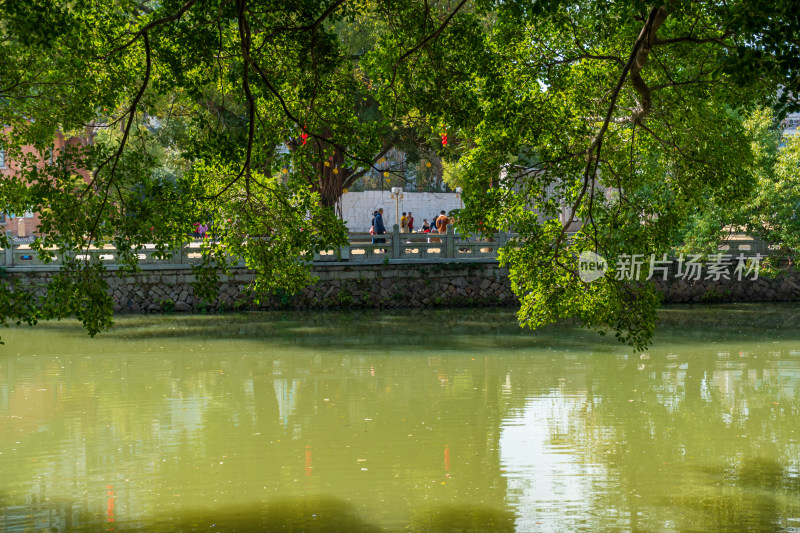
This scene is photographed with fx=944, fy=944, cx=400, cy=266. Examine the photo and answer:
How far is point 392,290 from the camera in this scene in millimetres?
21344

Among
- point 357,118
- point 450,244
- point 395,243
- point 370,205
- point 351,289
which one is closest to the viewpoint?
point 357,118

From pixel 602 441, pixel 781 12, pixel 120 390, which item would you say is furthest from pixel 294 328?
pixel 781 12

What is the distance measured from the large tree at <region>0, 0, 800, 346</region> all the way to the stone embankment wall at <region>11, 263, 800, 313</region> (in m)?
11.3

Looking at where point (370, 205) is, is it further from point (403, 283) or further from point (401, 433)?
point (401, 433)

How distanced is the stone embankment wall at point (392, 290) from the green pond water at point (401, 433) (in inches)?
152

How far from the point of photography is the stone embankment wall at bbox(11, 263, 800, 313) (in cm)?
2073

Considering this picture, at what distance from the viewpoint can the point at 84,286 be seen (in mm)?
7551

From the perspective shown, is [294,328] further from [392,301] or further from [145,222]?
[145,222]

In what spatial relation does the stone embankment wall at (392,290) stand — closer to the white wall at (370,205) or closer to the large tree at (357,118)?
the white wall at (370,205)

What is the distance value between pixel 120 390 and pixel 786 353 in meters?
9.97

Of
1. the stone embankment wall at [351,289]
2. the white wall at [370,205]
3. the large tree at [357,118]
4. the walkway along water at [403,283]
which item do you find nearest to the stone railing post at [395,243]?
the walkway along water at [403,283]

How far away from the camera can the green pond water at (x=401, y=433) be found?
7012 millimetres

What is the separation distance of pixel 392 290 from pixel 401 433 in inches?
467

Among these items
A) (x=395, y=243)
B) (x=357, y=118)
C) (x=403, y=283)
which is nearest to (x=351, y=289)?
(x=403, y=283)
